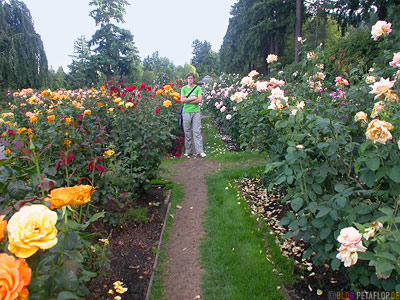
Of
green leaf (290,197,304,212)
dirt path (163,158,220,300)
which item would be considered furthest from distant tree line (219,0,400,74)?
green leaf (290,197,304,212)

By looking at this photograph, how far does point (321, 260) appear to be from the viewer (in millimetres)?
1865

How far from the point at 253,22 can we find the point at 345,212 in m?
20.3

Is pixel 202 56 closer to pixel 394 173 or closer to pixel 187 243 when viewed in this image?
pixel 187 243

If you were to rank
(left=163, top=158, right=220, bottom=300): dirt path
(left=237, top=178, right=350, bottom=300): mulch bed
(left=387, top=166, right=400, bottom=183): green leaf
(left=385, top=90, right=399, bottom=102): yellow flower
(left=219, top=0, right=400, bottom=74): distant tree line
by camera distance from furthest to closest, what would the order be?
1. (left=219, top=0, right=400, bottom=74): distant tree line
2. (left=163, top=158, right=220, bottom=300): dirt path
3. (left=237, top=178, right=350, bottom=300): mulch bed
4. (left=385, top=90, right=399, bottom=102): yellow flower
5. (left=387, top=166, right=400, bottom=183): green leaf

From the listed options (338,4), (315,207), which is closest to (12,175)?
(315,207)

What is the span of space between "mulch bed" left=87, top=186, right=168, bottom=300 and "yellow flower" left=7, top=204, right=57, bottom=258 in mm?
1313

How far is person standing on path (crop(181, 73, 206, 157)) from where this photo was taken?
18.8 ft

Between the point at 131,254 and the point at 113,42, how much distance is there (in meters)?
33.2

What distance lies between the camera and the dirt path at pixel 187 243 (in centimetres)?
231

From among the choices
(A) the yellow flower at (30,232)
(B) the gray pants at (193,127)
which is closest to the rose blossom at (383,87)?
A: (A) the yellow flower at (30,232)

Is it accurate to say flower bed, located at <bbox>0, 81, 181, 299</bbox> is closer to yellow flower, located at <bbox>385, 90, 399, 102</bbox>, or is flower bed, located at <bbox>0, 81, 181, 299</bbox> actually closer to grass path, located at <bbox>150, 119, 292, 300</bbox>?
grass path, located at <bbox>150, 119, 292, 300</bbox>

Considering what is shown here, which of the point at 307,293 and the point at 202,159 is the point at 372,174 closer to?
the point at 307,293

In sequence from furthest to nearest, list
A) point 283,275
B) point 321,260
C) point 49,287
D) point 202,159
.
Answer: point 202,159, point 283,275, point 321,260, point 49,287

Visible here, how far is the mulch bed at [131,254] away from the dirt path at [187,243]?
17 centimetres
